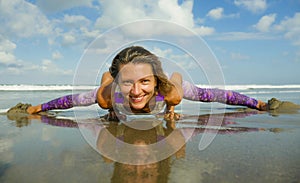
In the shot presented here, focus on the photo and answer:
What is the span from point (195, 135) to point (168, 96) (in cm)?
128

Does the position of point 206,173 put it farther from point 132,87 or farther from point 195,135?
point 132,87

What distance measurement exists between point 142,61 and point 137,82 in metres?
0.33

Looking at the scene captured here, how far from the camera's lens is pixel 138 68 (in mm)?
3041

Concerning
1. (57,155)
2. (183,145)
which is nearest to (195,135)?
(183,145)

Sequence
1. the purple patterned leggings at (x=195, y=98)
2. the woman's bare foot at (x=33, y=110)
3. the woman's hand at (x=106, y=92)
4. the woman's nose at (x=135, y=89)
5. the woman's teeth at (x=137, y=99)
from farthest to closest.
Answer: the woman's bare foot at (x=33, y=110), the purple patterned leggings at (x=195, y=98), the woman's hand at (x=106, y=92), the woman's teeth at (x=137, y=99), the woman's nose at (x=135, y=89)

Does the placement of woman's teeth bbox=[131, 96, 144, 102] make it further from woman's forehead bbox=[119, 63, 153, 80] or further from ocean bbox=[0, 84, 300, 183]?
ocean bbox=[0, 84, 300, 183]

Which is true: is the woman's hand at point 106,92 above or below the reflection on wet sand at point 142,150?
above

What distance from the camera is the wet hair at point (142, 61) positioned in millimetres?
3127

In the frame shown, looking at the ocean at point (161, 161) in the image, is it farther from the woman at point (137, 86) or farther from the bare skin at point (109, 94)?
the bare skin at point (109, 94)

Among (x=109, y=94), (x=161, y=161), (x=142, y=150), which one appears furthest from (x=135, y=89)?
(x=161, y=161)

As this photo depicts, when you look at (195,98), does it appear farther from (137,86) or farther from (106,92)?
(137,86)

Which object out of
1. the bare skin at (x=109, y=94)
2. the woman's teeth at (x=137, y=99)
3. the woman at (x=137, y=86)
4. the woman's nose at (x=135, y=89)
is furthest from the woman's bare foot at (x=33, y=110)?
the woman's nose at (x=135, y=89)

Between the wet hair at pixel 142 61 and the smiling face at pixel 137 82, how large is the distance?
0.24ft

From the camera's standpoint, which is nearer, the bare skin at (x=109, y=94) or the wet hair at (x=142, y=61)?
the wet hair at (x=142, y=61)
